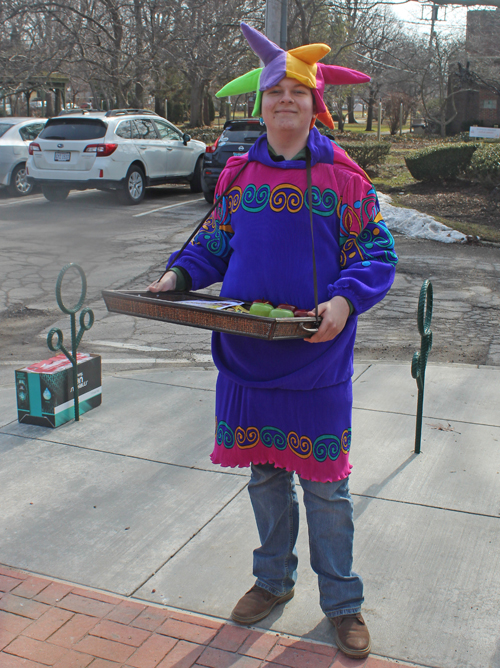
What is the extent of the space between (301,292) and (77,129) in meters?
12.5

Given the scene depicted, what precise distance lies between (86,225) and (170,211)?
219 cm

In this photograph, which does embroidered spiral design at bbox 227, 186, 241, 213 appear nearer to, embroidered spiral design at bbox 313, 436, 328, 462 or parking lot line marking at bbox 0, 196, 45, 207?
embroidered spiral design at bbox 313, 436, 328, 462

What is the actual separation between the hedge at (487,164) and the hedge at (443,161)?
136 centimetres

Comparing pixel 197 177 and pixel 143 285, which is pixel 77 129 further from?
pixel 143 285

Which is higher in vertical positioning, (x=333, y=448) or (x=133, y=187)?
(x=133, y=187)

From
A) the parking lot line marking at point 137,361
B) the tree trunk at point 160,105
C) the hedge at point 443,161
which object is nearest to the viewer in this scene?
the parking lot line marking at point 137,361

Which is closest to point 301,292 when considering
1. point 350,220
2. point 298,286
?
point 298,286

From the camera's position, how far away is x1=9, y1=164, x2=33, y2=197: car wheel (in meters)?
15.1

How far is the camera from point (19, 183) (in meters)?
15.2

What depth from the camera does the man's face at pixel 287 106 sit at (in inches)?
87.3

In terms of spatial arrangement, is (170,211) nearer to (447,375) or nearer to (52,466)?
(447,375)

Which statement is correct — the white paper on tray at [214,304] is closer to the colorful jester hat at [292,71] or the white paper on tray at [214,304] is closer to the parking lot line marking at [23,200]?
the colorful jester hat at [292,71]

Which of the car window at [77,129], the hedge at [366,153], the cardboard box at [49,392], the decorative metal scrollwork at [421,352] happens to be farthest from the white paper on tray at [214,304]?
the hedge at [366,153]

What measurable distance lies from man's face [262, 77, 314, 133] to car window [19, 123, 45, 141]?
14339mm
